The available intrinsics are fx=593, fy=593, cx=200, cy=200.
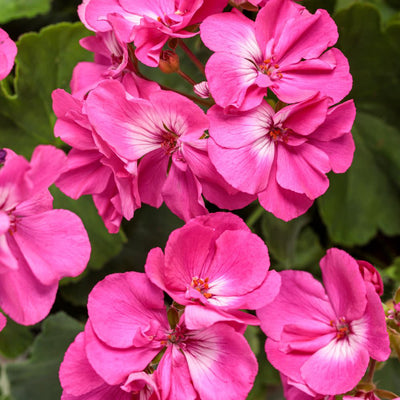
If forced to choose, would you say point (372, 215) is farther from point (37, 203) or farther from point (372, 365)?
point (37, 203)

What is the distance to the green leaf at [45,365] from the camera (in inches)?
46.2

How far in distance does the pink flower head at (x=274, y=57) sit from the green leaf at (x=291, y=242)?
22.6 inches

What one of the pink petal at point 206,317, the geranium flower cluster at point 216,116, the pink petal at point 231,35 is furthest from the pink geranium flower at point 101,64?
the pink petal at point 206,317

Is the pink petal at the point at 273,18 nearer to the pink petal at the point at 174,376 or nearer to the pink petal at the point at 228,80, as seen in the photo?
the pink petal at the point at 228,80

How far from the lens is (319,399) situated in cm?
77

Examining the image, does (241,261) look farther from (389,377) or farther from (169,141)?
(389,377)

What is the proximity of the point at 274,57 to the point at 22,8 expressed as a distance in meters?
0.70

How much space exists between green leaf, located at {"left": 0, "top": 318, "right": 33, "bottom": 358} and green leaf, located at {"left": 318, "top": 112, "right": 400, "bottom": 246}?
0.70 meters

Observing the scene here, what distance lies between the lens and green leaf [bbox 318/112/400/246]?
1.34 meters

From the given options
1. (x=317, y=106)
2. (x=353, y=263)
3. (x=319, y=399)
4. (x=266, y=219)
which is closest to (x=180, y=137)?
(x=317, y=106)

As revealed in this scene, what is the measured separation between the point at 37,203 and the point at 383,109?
0.87m

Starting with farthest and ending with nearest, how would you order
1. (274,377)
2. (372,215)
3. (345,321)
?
(372,215)
(274,377)
(345,321)

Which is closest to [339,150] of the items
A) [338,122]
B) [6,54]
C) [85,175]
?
[338,122]

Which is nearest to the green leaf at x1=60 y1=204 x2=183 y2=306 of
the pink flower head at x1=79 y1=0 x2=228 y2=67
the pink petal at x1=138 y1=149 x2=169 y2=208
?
the pink petal at x1=138 y1=149 x2=169 y2=208
